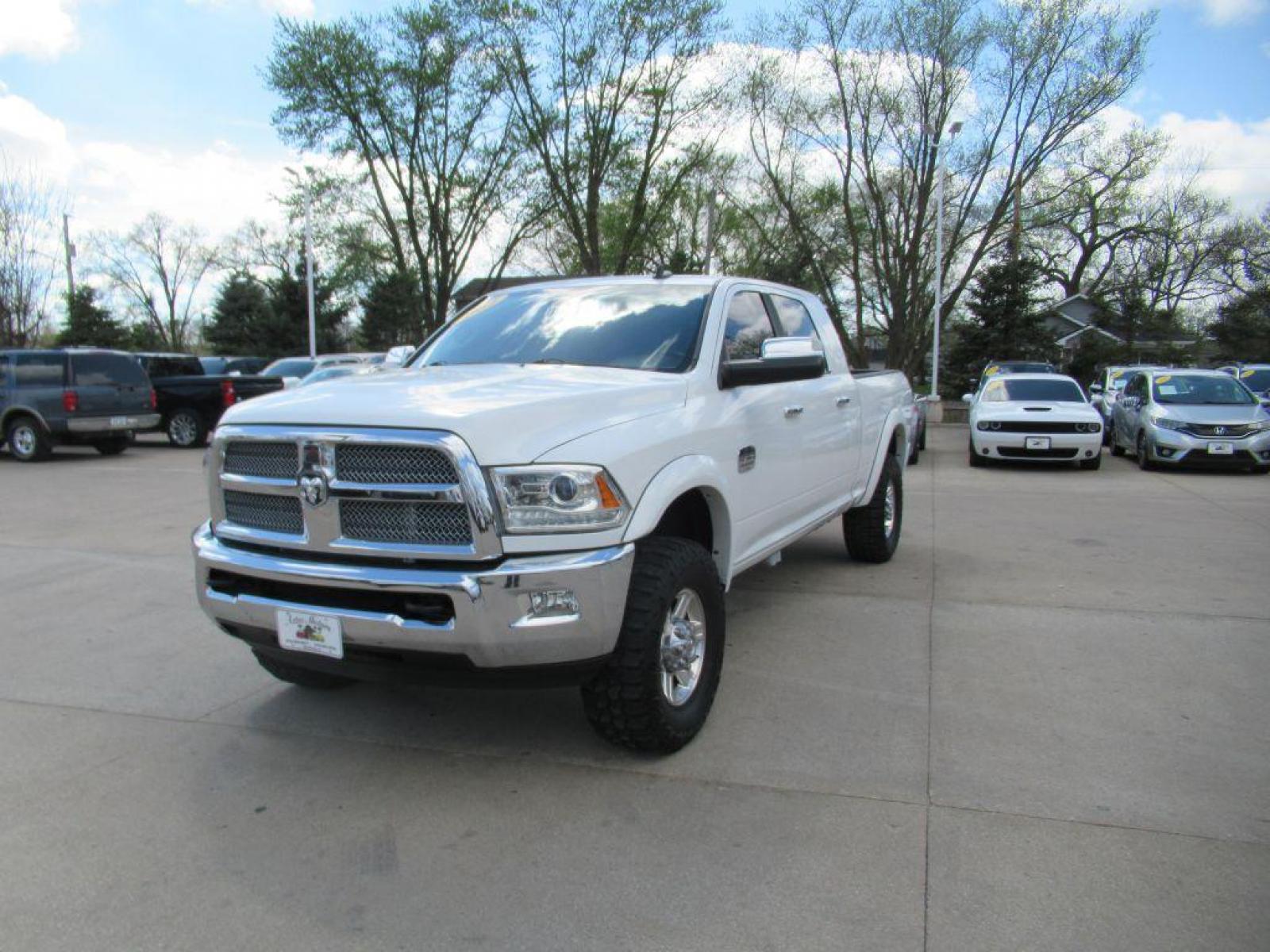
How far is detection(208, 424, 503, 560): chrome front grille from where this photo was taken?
3018mm

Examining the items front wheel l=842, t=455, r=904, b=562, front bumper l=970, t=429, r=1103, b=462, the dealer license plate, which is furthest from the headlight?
front bumper l=970, t=429, r=1103, b=462

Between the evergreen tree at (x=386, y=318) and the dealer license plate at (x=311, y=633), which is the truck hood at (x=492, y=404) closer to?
the dealer license plate at (x=311, y=633)

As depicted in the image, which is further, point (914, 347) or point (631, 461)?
point (914, 347)

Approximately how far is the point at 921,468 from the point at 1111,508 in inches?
171

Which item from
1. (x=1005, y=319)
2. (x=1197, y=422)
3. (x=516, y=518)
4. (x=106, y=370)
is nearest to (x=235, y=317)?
(x=106, y=370)

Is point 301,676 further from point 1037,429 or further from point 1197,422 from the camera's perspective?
point 1197,422

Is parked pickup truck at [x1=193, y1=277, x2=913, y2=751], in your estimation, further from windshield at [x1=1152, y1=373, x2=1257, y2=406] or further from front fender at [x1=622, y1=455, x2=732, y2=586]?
windshield at [x1=1152, y1=373, x2=1257, y2=406]

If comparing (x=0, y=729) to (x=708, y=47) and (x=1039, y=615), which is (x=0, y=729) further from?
(x=708, y=47)

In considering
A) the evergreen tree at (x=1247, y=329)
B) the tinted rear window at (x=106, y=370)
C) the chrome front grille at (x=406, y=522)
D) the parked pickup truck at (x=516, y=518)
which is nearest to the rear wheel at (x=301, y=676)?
the parked pickup truck at (x=516, y=518)

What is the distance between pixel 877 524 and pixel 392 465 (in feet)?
14.8

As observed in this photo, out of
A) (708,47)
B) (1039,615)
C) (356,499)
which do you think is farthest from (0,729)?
(708,47)

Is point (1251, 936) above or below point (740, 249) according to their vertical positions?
below

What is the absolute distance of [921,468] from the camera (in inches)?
551

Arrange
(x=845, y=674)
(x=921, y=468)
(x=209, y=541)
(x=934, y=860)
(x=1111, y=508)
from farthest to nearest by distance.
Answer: (x=921, y=468), (x=1111, y=508), (x=845, y=674), (x=209, y=541), (x=934, y=860)
